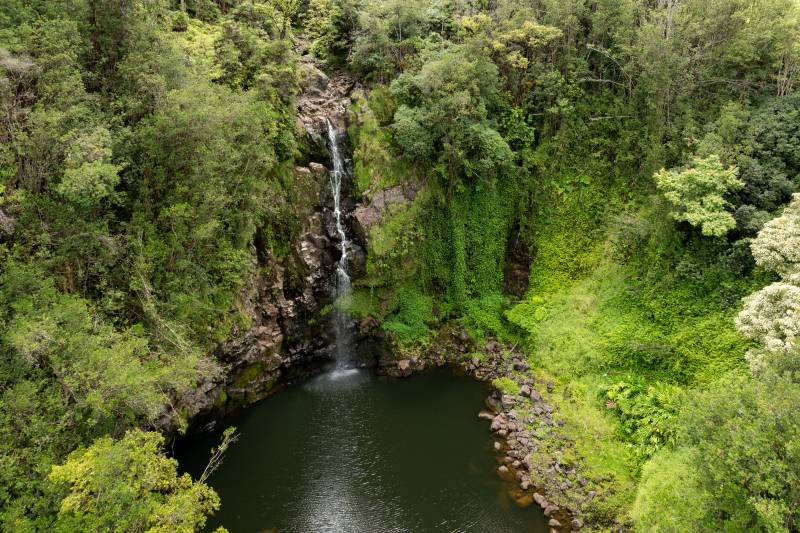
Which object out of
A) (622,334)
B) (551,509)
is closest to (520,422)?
(551,509)

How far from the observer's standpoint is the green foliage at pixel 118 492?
1284cm

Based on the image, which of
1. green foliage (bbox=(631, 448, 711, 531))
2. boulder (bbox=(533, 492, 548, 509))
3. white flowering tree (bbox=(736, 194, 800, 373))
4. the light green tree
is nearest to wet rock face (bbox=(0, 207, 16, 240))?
the light green tree

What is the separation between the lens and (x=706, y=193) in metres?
23.1

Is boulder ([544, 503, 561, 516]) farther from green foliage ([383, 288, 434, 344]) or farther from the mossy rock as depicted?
the mossy rock

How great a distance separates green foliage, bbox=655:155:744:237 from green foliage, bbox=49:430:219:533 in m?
23.8

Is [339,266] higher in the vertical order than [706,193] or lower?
lower

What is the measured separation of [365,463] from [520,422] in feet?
26.5

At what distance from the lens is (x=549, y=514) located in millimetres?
19734

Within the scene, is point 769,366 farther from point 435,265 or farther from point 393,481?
point 435,265

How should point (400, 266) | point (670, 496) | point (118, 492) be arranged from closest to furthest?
point (118, 492), point (670, 496), point (400, 266)

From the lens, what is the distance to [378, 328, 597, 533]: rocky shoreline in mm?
20281

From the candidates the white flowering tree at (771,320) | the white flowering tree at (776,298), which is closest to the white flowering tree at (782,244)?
the white flowering tree at (776,298)

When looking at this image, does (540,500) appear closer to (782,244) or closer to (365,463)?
(365,463)

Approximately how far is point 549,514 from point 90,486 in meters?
16.5
